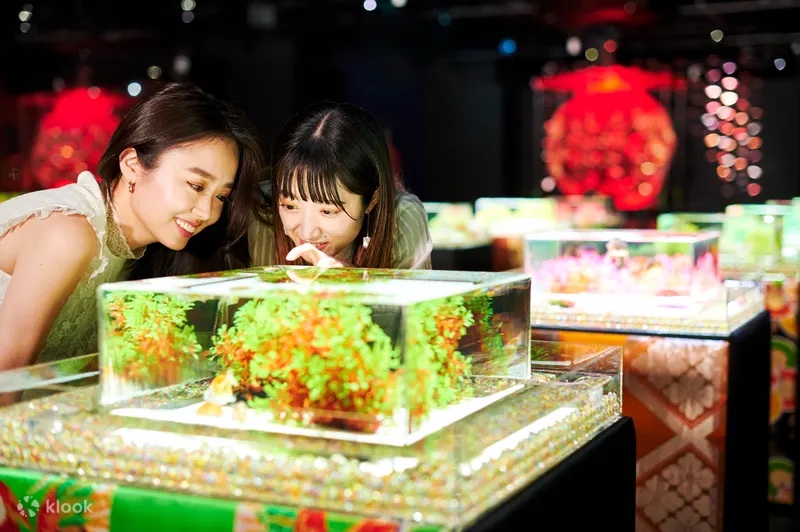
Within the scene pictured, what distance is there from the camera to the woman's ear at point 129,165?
2330 mm

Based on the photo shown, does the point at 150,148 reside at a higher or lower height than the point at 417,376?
higher

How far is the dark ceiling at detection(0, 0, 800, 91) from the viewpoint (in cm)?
751

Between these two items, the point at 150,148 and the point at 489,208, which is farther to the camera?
the point at 489,208

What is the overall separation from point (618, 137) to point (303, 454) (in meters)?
9.04

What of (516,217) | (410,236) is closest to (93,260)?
Answer: (410,236)

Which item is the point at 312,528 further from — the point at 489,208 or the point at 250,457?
the point at 489,208

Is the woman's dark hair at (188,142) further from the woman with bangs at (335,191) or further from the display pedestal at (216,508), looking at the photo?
the display pedestal at (216,508)

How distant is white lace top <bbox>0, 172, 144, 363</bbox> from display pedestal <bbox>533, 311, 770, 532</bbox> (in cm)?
160

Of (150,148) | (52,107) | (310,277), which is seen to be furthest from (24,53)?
(310,277)

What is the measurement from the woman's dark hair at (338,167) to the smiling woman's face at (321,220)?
0.01 meters

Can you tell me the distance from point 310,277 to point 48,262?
0.67 metres

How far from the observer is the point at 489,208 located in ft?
24.9

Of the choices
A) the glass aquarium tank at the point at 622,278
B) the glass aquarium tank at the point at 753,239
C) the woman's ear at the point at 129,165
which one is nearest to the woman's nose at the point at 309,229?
the woman's ear at the point at 129,165

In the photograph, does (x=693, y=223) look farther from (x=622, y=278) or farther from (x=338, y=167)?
(x=338, y=167)
